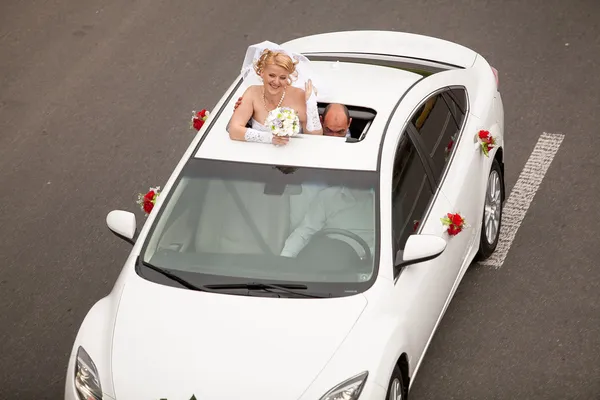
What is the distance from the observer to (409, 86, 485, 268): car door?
7.72 m

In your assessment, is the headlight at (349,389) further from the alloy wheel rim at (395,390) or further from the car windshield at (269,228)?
the car windshield at (269,228)

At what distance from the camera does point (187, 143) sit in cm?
1045

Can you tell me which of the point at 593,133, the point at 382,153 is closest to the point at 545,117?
the point at 593,133

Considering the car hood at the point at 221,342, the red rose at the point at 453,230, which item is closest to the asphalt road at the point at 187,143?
the red rose at the point at 453,230

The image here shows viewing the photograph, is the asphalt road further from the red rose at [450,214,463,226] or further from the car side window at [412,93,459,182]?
the car side window at [412,93,459,182]

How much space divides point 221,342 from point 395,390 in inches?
42.1

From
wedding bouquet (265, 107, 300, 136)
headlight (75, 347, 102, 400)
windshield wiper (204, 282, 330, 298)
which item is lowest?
headlight (75, 347, 102, 400)

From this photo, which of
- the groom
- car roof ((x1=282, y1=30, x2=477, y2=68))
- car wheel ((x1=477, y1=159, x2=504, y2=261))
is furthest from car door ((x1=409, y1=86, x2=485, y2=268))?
car roof ((x1=282, y1=30, x2=477, y2=68))

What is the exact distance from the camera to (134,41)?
12.1 meters

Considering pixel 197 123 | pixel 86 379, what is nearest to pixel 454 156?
pixel 197 123

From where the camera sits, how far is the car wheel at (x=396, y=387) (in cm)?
648

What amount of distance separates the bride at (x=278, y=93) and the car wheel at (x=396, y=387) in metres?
1.83

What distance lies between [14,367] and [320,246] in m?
2.49

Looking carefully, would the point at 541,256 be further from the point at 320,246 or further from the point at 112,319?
the point at 112,319
